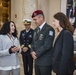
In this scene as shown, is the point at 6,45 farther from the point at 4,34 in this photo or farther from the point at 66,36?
the point at 66,36

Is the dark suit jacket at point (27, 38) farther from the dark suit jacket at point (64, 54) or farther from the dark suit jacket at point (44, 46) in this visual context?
the dark suit jacket at point (64, 54)

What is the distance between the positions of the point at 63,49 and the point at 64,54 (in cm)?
8

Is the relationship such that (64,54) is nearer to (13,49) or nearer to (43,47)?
(43,47)

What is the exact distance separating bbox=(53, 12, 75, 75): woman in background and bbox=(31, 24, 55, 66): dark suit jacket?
0.43 metres

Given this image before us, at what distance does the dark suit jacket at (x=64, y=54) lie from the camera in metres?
4.43

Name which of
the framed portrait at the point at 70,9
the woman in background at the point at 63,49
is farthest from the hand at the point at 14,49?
the framed portrait at the point at 70,9

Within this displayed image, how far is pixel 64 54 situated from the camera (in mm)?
4422

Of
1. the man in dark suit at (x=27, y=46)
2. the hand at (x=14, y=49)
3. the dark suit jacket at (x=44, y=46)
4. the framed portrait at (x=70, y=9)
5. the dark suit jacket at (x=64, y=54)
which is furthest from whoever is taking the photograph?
the framed portrait at (x=70, y=9)

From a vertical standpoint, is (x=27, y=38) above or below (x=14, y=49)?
below

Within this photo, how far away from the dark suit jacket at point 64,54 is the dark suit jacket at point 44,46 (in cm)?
45

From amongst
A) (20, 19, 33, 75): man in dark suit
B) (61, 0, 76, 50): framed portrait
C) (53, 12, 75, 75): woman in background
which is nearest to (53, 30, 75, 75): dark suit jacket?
(53, 12, 75, 75): woman in background

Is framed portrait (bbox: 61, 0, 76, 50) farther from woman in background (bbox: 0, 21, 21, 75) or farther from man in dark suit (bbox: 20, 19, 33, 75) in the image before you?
woman in background (bbox: 0, 21, 21, 75)

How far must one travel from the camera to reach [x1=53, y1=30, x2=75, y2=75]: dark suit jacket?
14.5 feet

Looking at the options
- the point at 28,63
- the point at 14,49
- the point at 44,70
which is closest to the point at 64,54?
the point at 44,70
